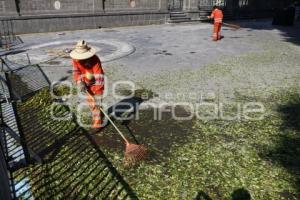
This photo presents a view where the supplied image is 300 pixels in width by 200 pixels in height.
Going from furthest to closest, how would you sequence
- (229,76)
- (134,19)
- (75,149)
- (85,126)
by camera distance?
(134,19) → (229,76) → (85,126) → (75,149)

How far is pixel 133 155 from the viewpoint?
5.97 metres

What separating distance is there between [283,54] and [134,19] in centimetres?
1346

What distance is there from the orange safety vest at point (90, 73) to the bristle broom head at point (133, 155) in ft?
5.90

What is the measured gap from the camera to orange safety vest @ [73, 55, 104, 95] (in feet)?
22.6

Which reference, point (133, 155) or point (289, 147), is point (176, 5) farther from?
point (133, 155)

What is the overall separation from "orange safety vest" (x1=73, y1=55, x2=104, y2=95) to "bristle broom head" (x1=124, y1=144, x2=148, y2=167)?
5.90 feet

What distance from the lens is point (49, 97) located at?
913 cm

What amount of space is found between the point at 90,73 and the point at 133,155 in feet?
7.65

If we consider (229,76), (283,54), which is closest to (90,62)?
(229,76)

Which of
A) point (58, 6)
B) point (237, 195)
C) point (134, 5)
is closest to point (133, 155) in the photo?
point (237, 195)

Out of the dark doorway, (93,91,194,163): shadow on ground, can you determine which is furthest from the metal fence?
the dark doorway

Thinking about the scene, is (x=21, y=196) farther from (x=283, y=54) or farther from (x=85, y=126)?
(x=283, y=54)

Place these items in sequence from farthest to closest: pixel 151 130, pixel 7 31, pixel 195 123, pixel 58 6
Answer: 1. pixel 58 6
2. pixel 7 31
3. pixel 195 123
4. pixel 151 130

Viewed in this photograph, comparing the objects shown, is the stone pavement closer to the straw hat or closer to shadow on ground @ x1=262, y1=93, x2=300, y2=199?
shadow on ground @ x1=262, y1=93, x2=300, y2=199
